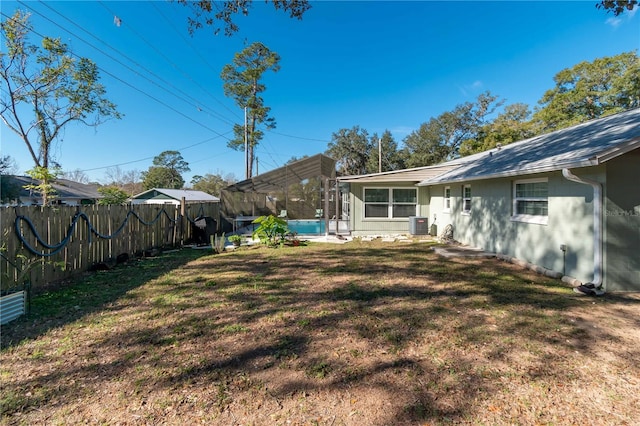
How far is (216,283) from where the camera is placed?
5457 millimetres

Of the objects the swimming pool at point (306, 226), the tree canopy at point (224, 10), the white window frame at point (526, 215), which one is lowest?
the swimming pool at point (306, 226)

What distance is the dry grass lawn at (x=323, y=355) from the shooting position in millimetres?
2109

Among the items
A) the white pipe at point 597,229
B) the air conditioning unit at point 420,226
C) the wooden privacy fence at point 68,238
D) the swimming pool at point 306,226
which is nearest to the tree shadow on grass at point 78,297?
the wooden privacy fence at point 68,238

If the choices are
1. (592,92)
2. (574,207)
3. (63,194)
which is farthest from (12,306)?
(592,92)

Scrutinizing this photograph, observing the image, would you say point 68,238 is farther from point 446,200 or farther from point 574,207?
point 446,200

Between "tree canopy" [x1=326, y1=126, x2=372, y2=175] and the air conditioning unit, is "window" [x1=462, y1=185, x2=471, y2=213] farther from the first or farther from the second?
"tree canopy" [x1=326, y1=126, x2=372, y2=175]

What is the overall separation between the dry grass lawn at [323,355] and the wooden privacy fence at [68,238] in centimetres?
57

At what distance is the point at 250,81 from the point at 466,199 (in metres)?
21.7

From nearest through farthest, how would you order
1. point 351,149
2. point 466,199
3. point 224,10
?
point 224,10
point 466,199
point 351,149

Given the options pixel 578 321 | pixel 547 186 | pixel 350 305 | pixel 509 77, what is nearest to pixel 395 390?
pixel 350 305

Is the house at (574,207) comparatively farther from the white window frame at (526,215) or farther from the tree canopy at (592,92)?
the tree canopy at (592,92)

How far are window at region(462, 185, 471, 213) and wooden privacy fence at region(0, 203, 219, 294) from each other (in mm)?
10139

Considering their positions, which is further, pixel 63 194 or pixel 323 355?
pixel 63 194

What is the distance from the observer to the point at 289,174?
16.3 metres
